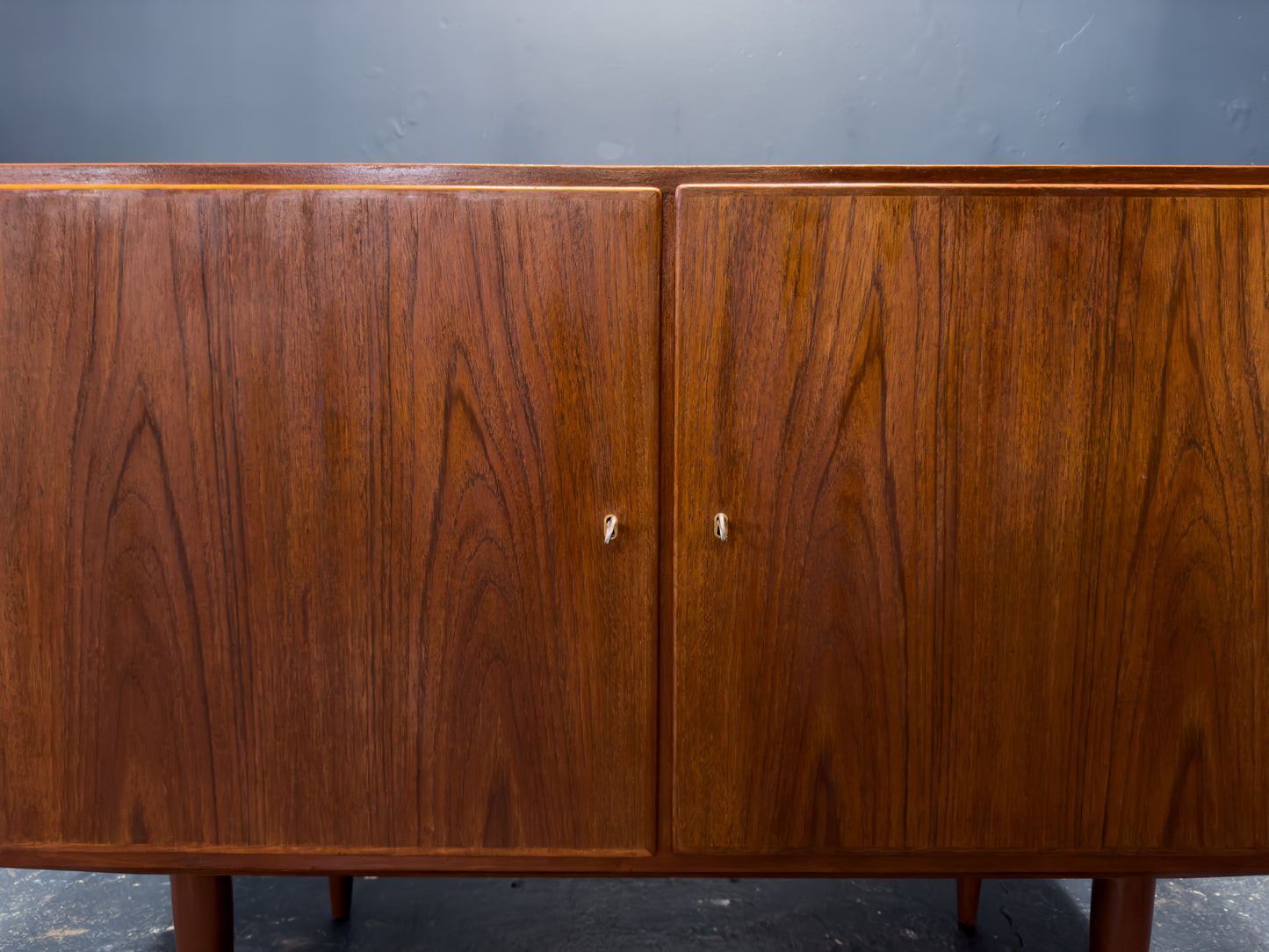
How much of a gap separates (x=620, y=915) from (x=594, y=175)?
2.98 feet

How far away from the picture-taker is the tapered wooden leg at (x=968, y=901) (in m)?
0.89

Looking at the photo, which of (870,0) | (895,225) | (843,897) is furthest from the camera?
(870,0)

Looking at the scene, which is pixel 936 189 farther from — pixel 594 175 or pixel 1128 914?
pixel 1128 914

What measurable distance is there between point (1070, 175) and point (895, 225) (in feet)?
0.48

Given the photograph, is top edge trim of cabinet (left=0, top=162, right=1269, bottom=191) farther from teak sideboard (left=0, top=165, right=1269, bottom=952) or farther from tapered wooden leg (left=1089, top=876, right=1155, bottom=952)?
tapered wooden leg (left=1089, top=876, right=1155, bottom=952)

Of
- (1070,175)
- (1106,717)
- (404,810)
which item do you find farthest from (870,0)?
(404,810)

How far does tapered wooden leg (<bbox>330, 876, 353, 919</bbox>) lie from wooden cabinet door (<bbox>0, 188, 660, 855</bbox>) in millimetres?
344

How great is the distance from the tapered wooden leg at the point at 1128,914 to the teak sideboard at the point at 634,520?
0.04 metres

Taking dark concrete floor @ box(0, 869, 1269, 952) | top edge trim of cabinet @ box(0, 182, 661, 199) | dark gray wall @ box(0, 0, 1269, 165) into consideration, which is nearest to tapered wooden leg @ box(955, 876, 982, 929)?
dark concrete floor @ box(0, 869, 1269, 952)

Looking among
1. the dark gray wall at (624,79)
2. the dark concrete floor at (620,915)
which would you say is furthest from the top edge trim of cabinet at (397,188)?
the dark concrete floor at (620,915)

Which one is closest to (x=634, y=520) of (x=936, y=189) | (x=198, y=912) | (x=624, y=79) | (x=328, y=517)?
(x=328, y=517)

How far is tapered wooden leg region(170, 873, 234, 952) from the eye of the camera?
661 mm

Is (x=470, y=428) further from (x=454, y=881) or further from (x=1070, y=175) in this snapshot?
(x=454, y=881)

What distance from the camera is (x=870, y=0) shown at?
Result: 1092 millimetres
